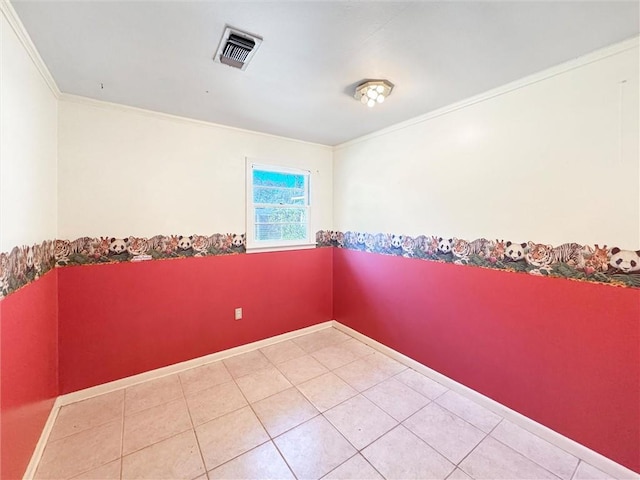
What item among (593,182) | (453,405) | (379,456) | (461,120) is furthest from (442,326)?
(461,120)

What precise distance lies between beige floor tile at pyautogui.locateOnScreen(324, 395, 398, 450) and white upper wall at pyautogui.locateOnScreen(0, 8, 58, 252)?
212cm

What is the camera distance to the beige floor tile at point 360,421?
1775 mm

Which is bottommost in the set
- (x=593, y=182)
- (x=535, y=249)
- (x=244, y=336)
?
(x=244, y=336)

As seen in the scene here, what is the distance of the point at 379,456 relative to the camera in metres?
1.63

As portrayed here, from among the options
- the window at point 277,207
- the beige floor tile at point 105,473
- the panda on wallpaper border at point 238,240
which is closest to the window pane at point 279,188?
the window at point 277,207

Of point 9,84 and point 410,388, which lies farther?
point 410,388

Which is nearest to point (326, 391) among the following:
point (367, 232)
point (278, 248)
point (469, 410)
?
point (469, 410)

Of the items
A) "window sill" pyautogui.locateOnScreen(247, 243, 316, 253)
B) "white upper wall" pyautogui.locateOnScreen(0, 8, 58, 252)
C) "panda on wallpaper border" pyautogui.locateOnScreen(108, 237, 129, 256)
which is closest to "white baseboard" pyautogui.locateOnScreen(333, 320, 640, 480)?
"window sill" pyautogui.locateOnScreen(247, 243, 316, 253)

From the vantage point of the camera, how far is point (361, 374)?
2477 millimetres

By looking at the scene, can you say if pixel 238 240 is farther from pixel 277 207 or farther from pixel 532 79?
pixel 532 79

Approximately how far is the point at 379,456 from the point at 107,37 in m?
2.78

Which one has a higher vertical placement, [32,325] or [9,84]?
[9,84]

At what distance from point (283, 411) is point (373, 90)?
2.39 m

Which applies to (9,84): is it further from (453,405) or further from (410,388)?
(453,405)
